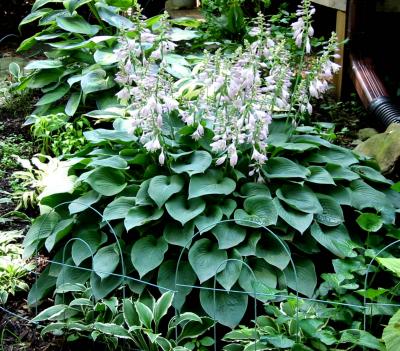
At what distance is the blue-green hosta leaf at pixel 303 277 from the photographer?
3248mm

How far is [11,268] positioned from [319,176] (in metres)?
1.93

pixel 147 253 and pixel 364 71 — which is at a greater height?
pixel 147 253

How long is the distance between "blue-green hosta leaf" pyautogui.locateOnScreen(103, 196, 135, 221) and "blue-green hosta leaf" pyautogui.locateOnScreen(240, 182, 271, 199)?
0.65m

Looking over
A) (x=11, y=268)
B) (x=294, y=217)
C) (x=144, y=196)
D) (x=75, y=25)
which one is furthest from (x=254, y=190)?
(x=75, y=25)

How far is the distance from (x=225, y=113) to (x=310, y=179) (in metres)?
0.64

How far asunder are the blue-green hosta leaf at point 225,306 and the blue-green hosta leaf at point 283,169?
77 cm

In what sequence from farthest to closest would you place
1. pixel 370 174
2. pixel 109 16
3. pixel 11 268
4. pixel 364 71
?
pixel 109 16
pixel 364 71
pixel 370 174
pixel 11 268

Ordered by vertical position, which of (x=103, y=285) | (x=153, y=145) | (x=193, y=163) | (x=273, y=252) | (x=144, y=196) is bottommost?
(x=103, y=285)

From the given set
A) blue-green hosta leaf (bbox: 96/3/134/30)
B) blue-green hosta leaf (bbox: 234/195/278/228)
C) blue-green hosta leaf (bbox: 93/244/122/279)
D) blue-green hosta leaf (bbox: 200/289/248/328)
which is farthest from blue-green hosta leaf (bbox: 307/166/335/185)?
blue-green hosta leaf (bbox: 96/3/134/30)

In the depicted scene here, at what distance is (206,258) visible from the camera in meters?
3.25

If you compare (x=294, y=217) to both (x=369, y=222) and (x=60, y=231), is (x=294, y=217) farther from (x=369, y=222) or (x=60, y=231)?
(x=60, y=231)

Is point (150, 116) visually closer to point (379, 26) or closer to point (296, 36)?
point (296, 36)

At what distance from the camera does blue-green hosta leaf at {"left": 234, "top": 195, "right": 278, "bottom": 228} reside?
3.30 meters

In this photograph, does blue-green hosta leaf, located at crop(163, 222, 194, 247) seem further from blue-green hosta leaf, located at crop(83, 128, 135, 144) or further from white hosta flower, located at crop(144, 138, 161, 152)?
blue-green hosta leaf, located at crop(83, 128, 135, 144)
